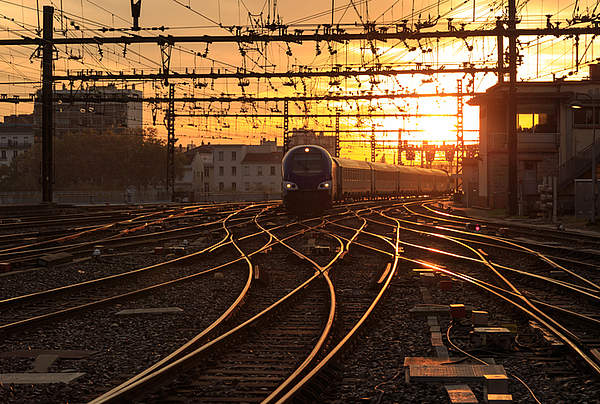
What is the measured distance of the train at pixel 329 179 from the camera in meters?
31.3

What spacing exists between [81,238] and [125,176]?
228 feet

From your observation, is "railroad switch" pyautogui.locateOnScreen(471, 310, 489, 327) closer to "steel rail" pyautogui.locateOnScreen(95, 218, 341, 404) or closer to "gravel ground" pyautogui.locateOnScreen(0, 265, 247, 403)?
"steel rail" pyautogui.locateOnScreen(95, 218, 341, 404)

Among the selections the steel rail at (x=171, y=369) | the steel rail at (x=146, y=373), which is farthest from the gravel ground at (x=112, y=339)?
the steel rail at (x=171, y=369)

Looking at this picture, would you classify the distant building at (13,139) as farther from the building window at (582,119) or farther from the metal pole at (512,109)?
the metal pole at (512,109)

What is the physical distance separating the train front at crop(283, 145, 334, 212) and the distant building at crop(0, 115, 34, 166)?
112m

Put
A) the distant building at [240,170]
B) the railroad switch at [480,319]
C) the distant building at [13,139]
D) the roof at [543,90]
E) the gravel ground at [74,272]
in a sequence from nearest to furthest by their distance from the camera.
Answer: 1. the railroad switch at [480,319]
2. the gravel ground at [74,272]
3. the roof at [543,90]
4. the distant building at [240,170]
5. the distant building at [13,139]

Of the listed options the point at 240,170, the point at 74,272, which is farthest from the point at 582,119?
the point at 240,170

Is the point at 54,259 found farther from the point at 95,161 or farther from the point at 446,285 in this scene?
the point at 95,161

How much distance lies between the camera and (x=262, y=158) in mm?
127312

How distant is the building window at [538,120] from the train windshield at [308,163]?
16.7 metres

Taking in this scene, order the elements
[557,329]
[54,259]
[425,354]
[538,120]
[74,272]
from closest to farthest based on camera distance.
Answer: [425,354]
[557,329]
[74,272]
[54,259]
[538,120]

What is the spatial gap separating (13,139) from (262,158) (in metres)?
49.5

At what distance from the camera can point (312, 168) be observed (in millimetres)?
31500

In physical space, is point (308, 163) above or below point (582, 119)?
below
